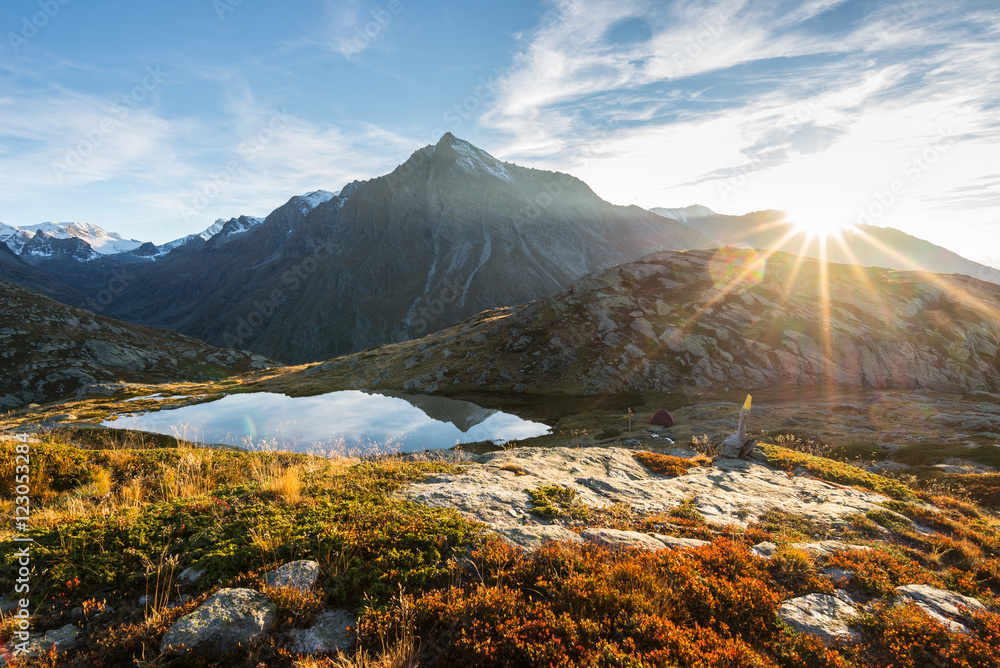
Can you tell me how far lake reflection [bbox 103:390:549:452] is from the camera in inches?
1345

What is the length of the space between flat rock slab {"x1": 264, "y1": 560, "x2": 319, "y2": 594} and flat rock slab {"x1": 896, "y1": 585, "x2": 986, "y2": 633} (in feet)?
35.6

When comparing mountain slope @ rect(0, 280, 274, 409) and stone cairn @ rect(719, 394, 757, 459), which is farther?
mountain slope @ rect(0, 280, 274, 409)

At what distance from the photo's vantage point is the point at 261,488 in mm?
9141

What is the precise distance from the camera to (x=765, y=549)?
9.43m

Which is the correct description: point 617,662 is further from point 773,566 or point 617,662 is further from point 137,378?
point 137,378

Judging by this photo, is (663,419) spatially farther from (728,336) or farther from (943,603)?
(943,603)

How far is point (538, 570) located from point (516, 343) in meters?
53.5

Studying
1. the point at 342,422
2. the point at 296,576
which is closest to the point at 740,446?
the point at 296,576

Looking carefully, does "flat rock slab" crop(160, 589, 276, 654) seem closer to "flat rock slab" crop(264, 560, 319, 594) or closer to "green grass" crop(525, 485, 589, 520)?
"flat rock slab" crop(264, 560, 319, 594)

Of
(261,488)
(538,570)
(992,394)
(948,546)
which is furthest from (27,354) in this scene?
(992,394)

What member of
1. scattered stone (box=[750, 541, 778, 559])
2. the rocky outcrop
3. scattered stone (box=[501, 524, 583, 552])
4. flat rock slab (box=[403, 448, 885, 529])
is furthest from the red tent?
scattered stone (box=[501, 524, 583, 552])

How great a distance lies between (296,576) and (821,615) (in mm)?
9101

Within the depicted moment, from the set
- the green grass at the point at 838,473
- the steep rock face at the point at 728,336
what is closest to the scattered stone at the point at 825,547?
the green grass at the point at 838,473

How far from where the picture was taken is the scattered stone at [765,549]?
9.07 metres
